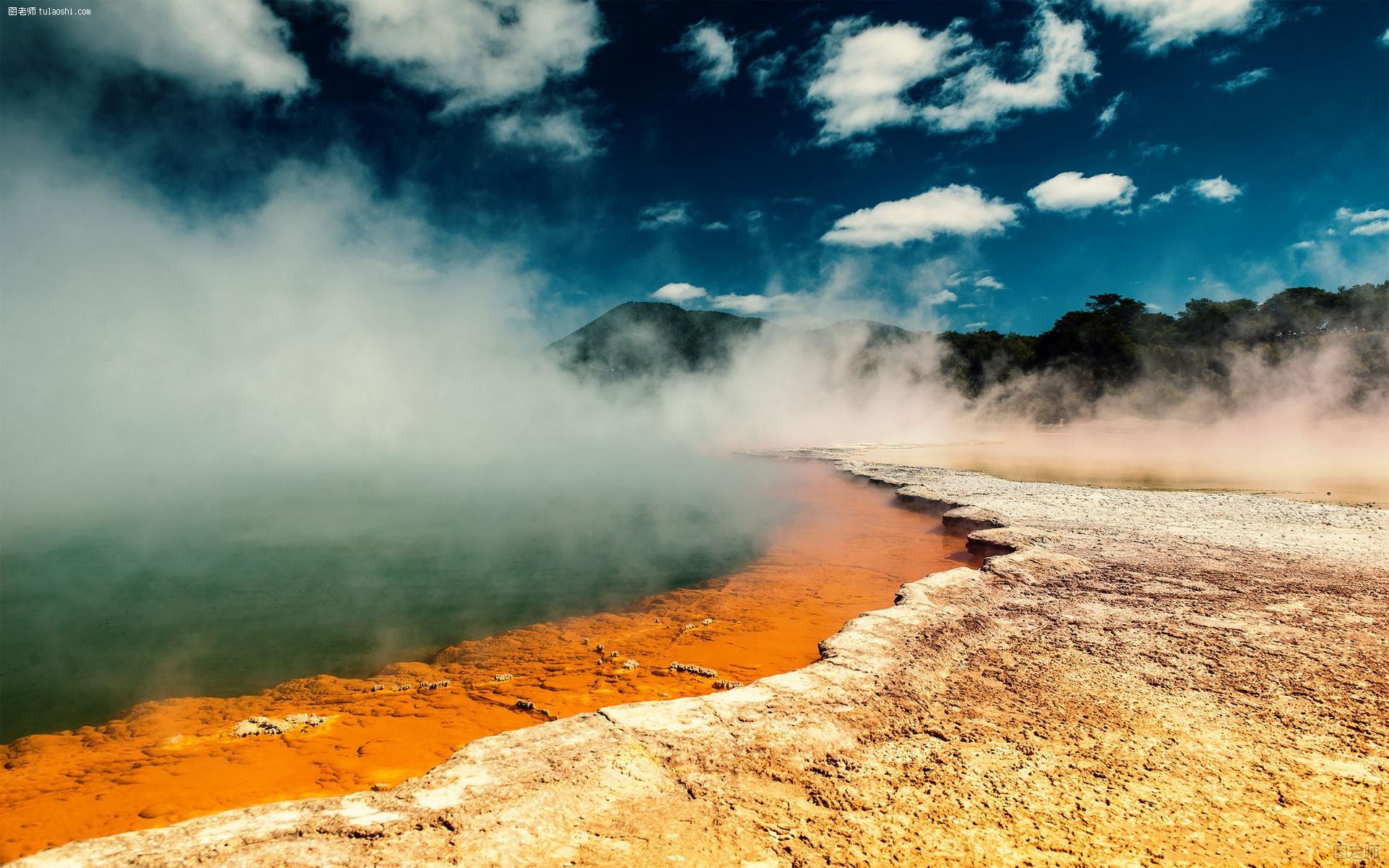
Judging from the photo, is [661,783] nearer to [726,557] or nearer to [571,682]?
[571,682]

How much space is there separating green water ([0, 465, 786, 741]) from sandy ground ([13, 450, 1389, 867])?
3.90m

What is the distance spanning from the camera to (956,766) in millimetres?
2873

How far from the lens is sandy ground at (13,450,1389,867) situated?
232 cm

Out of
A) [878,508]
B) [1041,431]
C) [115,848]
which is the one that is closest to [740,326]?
[1041,431]

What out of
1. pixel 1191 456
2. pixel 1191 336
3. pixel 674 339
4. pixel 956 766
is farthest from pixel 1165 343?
pixel 674 339

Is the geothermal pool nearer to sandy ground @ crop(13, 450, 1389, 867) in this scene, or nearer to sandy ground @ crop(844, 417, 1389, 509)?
sandy ground @ crop(13, 450, 1389, 867)

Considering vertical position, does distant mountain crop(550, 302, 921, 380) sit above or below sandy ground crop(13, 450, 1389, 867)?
above

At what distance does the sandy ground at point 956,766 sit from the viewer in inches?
91.3

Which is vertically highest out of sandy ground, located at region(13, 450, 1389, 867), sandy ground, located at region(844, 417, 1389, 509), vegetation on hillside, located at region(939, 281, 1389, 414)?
vegetation on hillside, located at region(939, 281, 1389, 414)

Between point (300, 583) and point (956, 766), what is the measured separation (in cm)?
947

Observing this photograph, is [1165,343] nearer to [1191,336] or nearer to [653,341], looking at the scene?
[1191,336]

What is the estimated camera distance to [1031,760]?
9.50 feet

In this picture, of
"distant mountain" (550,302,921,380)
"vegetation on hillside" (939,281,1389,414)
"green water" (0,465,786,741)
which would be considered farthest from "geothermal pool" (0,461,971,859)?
"distant mountain" (550,302,921,380)

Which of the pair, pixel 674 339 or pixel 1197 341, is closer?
pixel 1197 341
